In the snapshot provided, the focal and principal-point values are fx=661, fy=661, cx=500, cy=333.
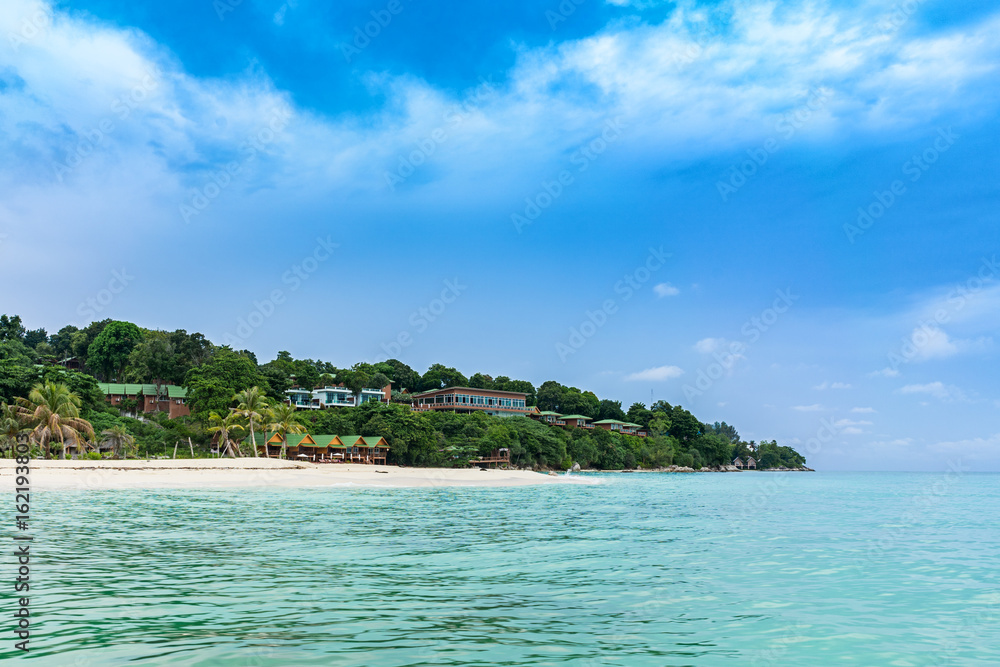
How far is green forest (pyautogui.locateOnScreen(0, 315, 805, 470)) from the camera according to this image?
50500 mm

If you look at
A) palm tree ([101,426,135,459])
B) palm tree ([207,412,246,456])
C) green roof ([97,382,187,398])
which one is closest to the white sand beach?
palm tree ([207,412,246,456])

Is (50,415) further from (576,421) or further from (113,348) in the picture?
(576,421)

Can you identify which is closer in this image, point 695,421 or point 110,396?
point 110,396

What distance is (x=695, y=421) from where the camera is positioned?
12975 centimetres

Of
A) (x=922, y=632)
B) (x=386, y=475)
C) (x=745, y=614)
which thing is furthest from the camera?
(x=386, y=475)

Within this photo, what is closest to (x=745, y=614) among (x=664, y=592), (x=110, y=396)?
(x=664, y=592)

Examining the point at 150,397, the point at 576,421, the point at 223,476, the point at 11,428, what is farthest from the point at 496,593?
the point at 576,421

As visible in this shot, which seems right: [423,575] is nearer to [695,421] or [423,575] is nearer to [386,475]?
[386,475]

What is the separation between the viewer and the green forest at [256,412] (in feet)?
166

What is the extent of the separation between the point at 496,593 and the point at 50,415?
45.6 m

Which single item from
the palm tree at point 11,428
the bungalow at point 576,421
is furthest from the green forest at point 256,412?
the bungalow at point 576,421

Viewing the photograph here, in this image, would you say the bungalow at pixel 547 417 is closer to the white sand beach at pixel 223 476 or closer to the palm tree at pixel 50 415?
the white sand beach at pixel 223 476

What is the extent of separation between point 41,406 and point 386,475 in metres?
24.9

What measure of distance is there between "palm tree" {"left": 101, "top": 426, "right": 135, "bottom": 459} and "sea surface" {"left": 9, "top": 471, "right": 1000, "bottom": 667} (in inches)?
1406
